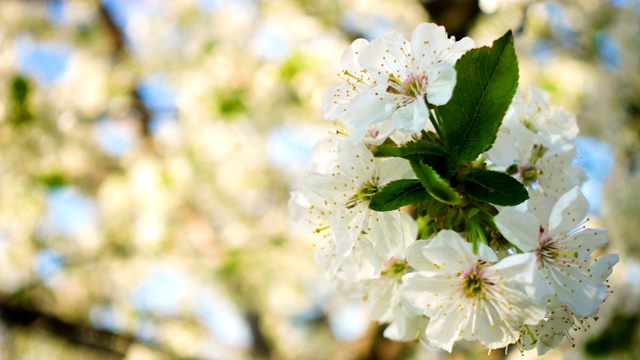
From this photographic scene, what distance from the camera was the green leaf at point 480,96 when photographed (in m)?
0.60

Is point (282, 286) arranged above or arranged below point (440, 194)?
above

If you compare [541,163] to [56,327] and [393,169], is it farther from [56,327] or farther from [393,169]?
[56,327]

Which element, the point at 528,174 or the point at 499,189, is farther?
the point at 528,174

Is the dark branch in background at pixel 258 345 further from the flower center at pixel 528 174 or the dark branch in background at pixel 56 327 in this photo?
the flower center at pixel 528 174

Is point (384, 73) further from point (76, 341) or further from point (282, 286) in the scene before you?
point (282, 286)

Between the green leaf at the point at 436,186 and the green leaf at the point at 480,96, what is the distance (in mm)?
53

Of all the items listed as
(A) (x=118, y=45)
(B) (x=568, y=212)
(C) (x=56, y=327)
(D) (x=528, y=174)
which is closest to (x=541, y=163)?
(D) (x=528, y=174)

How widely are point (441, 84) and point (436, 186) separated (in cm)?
12

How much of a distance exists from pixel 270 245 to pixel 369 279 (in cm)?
343

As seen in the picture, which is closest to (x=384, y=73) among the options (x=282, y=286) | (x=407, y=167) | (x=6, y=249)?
(x=407, y=167)

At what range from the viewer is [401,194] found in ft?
2.02

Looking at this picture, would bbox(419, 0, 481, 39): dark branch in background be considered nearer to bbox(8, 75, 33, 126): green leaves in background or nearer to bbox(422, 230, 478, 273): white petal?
bbox(422, 230, 478, 273): white petal

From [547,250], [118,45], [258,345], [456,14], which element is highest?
[118,45]

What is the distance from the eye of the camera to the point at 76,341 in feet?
7.96
